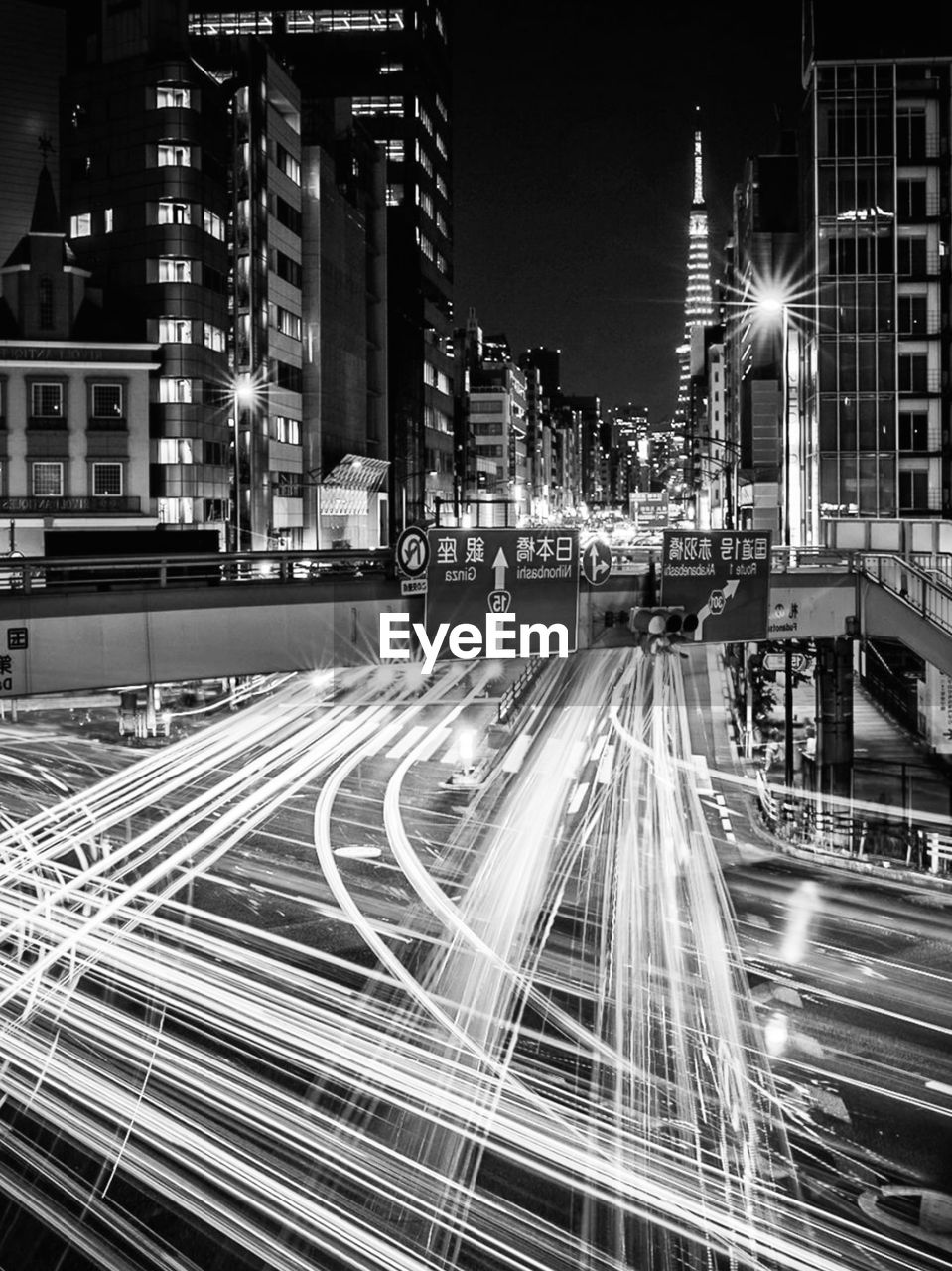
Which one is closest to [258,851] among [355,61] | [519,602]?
[519,602]

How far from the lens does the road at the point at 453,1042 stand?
1112 centimetres

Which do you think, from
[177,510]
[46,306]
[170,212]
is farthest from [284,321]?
[177,510]

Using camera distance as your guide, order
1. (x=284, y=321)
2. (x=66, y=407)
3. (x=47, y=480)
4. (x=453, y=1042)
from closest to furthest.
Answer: (x=453, y=1042)
(x=47, y=480)
(x=66, y=407)
(x=284, y=321)

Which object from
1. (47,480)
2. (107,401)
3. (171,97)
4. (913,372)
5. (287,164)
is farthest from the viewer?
(287,164)

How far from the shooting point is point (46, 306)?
225 feet

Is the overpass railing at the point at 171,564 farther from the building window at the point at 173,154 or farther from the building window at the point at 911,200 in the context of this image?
the building window at the point at 173,154

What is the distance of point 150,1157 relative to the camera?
12.1 m

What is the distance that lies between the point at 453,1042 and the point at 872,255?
188 feet

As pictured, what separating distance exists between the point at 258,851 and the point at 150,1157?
1399 centimetres

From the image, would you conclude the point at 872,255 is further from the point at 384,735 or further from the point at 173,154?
the point at 173,154

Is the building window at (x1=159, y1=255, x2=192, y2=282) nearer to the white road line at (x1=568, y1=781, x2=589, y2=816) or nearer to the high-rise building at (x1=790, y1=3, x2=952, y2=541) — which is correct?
the high-rise building at (x1=790, y1=3, x2=952, y2=541)

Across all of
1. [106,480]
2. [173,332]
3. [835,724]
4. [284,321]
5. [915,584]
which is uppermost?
[284,321]

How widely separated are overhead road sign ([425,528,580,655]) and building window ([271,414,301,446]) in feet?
201

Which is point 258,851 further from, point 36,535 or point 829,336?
point 829,336
